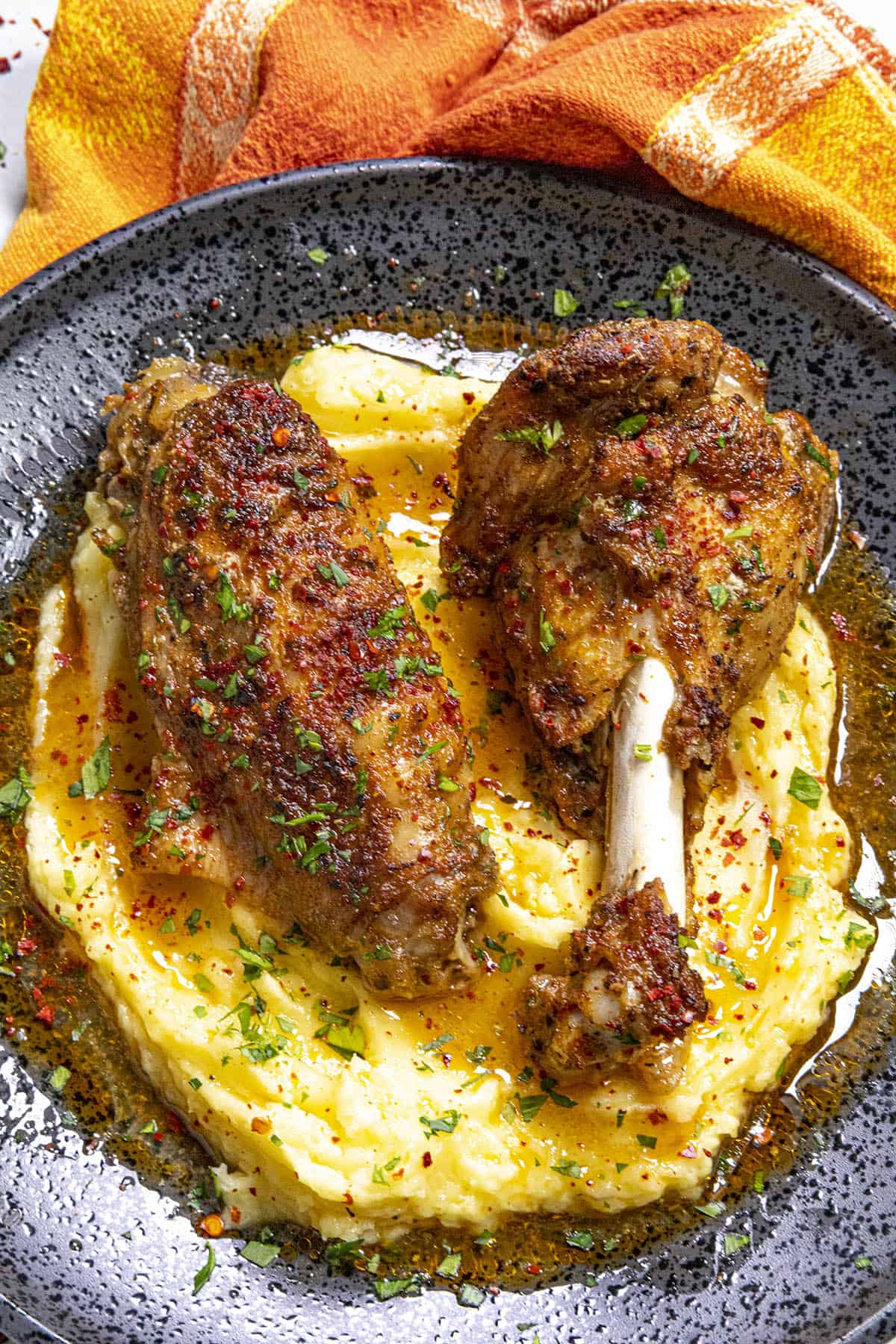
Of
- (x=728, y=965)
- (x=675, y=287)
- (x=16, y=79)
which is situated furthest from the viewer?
(x=16, y=79)

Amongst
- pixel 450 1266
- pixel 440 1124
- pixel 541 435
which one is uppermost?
pixel 541 435

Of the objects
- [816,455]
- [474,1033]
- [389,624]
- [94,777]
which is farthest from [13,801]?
[816,455]

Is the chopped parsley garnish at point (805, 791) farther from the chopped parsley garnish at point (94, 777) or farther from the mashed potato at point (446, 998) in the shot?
the chopped parsley garnish at point (94, 777)

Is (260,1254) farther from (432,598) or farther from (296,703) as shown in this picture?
(432,598)

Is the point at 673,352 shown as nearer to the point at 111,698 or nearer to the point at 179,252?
the point at 179,252

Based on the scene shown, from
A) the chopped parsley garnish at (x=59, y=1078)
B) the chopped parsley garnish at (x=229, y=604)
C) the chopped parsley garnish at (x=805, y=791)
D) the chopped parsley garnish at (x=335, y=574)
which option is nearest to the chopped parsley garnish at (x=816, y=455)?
the chopped parsley garnish at (x=805, y=791)

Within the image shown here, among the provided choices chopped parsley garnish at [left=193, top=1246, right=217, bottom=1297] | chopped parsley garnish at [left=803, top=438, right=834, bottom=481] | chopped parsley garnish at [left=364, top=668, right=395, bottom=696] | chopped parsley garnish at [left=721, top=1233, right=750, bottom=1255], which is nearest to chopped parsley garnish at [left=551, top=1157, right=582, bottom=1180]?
chopped parsley garnish at [left=721, top=1233, right=750, bottom=1255]

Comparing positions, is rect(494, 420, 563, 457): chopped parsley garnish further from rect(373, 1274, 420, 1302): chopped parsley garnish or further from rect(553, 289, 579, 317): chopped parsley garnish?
rect(373, 1274, 420, 1302): chopped parsley garnish
